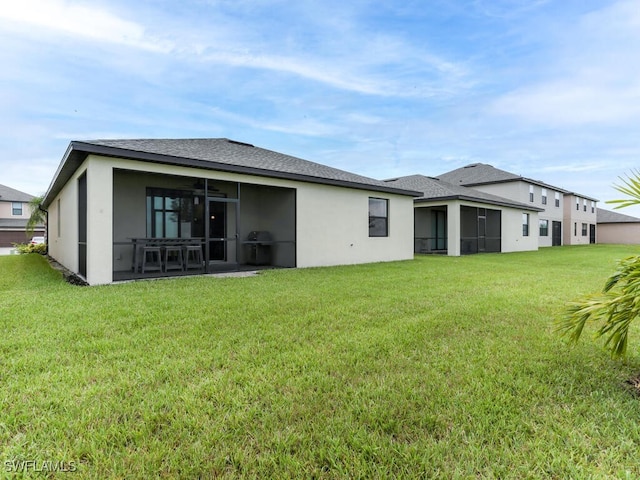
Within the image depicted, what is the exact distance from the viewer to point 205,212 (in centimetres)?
844

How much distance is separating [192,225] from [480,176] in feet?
78.6

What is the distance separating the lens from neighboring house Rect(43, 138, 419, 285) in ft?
23.3

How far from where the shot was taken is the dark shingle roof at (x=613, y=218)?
3531 cm

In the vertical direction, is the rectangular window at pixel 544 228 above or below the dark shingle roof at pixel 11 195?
below

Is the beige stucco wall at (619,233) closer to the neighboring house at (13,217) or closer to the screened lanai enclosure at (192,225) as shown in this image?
the screened lanai enclosure at (192,225)

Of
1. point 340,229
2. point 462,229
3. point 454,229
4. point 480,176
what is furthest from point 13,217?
point 480,176

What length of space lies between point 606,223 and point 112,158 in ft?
154

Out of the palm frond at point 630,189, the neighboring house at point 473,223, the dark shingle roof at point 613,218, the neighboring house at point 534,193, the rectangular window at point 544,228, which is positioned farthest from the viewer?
the dark shingle roof at point 613,218

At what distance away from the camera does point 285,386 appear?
247 cm

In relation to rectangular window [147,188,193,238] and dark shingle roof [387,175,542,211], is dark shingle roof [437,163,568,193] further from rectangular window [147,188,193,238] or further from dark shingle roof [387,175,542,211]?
rectangular window [147,188,193,238]

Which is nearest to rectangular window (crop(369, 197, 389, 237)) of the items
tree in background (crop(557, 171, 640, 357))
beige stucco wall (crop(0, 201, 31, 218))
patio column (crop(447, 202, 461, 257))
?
patio column (crop(447, 202, 461, 257))

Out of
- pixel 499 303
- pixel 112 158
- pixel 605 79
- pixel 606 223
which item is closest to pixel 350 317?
pixel 499 303

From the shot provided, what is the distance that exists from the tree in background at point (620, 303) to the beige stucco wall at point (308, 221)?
7.81 metres

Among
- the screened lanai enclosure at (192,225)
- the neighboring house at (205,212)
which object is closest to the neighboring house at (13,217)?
the neighboring house at (205,212)
